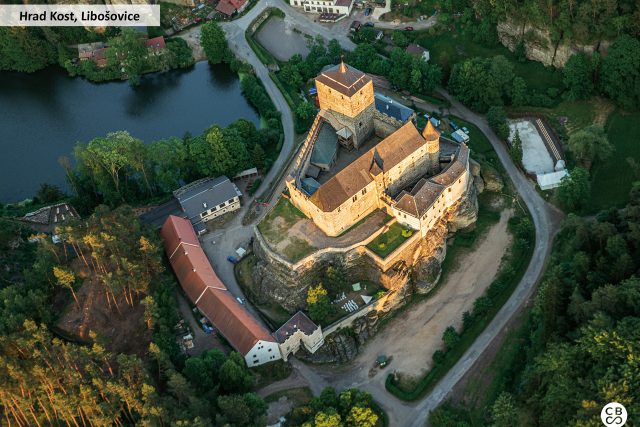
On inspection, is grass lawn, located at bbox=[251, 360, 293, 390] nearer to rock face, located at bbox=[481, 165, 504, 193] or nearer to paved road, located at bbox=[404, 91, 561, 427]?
paved road, located at bbox=[404, 91, 561, 427]

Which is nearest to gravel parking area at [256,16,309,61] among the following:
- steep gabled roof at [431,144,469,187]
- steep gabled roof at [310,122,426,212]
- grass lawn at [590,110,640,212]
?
steep gabled roof at [310,122,426,212]

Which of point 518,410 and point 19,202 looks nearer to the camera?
point 518,410

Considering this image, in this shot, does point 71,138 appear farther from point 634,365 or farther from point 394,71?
point 634,365

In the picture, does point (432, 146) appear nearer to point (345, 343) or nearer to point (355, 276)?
point (355, 276)

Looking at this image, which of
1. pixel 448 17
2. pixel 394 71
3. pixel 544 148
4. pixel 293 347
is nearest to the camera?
pixel 293 347

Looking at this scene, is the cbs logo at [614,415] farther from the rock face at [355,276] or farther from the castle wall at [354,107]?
the castle wall at [354,107]

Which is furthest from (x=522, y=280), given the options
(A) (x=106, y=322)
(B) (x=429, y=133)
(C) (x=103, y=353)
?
(A) (x=106, y=322)

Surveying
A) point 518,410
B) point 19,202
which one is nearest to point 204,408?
point 518,410
